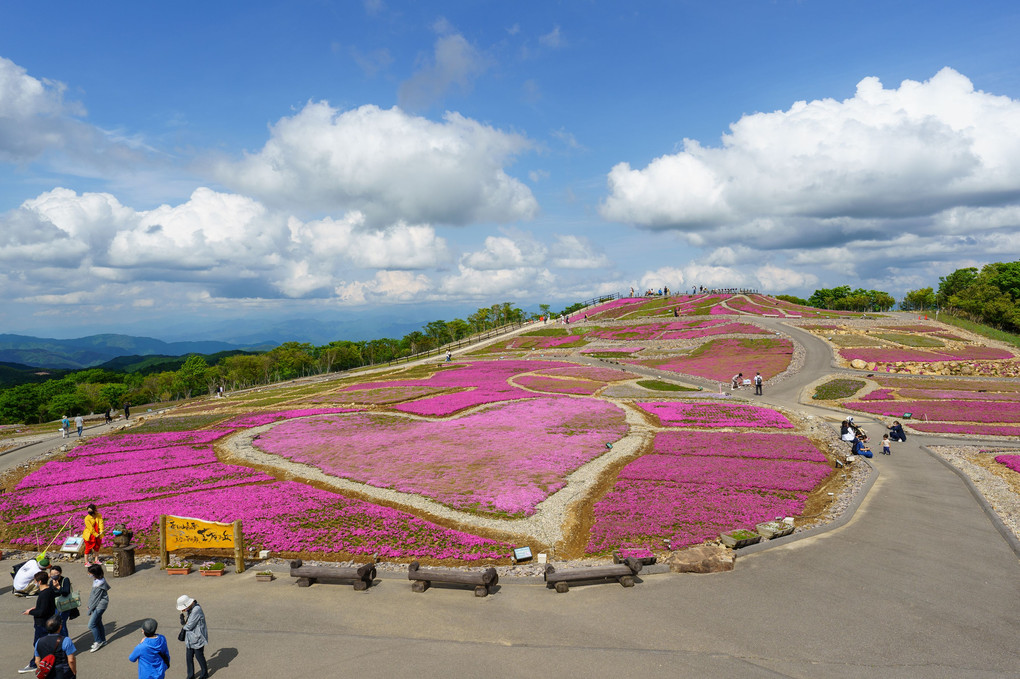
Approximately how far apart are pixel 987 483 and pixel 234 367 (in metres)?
178

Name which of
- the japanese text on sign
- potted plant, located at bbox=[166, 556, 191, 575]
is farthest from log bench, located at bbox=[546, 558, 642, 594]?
potted plant, located at bbox=[166, 556, 191, 575]

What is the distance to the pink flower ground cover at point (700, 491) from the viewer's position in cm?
2100

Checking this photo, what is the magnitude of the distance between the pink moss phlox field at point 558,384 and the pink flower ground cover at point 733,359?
20214mm

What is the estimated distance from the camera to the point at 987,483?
2617 cm

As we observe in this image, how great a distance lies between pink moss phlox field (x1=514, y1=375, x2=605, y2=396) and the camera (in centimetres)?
6175

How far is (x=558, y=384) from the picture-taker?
6700cm

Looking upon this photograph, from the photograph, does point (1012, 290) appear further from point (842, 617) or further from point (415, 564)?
point (415, 564)

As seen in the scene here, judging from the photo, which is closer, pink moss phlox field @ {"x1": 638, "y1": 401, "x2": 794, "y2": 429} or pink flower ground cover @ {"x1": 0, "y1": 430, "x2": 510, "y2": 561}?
pink flower ground cover @ {"x1": 0, "y1": 430, "x2": 510, "y2": 561}

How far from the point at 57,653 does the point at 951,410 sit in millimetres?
61704

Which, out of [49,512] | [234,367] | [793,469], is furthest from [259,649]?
[234,367]

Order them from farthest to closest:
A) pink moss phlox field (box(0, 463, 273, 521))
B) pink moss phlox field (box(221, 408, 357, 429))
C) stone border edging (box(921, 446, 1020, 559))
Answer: pink moss phlox field (box(221, 408, 357, 429)), pink moss phlox field (box(0, 463, 273, 521)), stone border edging (box(921, 446, 1020, 559))

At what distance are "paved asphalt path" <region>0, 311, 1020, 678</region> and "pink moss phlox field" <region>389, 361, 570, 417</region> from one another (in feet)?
115

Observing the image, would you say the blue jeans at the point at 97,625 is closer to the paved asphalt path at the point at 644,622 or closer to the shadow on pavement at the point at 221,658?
the paved asphalt path at the point at 644,622

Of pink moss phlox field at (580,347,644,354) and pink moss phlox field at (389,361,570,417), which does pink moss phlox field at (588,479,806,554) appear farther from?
pink moss phlox field at (580,347,644,354)
